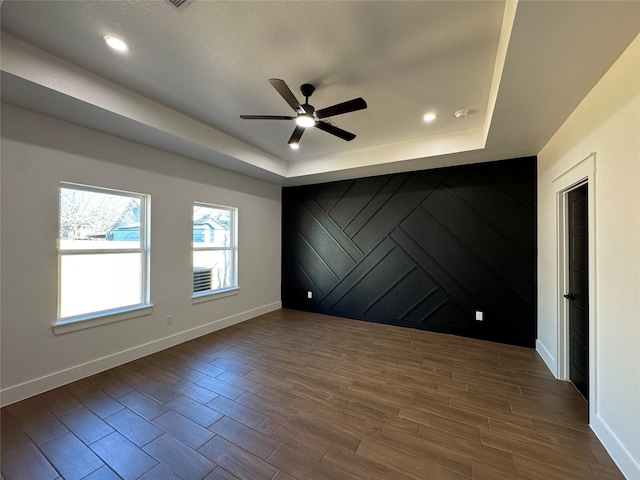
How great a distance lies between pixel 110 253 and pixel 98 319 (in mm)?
739

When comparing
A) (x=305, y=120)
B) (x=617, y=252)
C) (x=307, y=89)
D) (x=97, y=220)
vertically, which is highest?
(x=307, y=89)

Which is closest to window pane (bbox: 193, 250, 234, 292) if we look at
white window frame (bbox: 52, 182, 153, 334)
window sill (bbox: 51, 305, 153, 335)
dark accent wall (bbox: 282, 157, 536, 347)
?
white window frame (bbox: 52, 182, 153, 334)

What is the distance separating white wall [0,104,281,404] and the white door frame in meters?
4.37

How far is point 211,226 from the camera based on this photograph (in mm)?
4289

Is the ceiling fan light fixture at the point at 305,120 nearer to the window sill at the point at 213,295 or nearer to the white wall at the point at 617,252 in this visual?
the white wall at the point at 617,252

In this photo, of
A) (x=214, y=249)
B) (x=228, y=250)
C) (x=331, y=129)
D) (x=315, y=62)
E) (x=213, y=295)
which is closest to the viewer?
(x=315, y=62)

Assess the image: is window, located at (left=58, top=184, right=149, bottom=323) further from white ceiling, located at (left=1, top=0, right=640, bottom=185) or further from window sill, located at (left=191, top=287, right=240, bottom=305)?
white ceiling, located at (left=1, top=0, right=640, bottom=185)

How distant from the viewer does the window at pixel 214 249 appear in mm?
4043

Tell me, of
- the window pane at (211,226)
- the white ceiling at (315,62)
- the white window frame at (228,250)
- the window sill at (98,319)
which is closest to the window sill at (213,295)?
the white window frame at (228,250)

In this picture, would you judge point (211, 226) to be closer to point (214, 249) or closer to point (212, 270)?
point (214, 249)

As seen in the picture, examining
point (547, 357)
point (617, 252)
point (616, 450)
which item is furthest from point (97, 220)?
point (547, 357)

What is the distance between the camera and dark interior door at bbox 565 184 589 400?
230 centimetres

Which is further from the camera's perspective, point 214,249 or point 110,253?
point 214,249

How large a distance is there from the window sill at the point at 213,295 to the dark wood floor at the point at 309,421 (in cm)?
88
